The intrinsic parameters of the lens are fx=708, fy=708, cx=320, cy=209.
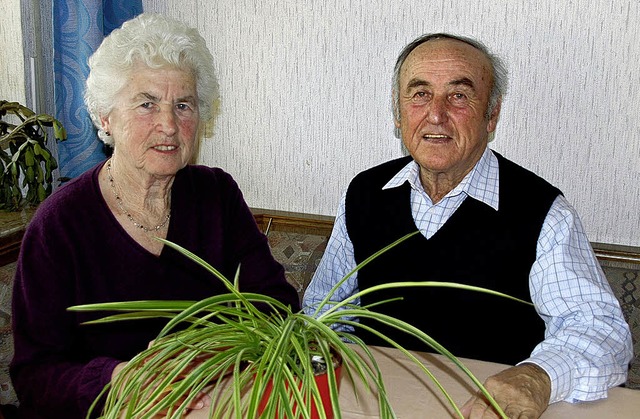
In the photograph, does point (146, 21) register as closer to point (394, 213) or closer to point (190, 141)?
point (190, 141)

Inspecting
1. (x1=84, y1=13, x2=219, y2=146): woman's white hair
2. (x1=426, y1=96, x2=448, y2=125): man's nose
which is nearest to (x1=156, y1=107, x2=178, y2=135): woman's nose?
(x1=84, y1=13, x2=219, y2=146): woman's white hair

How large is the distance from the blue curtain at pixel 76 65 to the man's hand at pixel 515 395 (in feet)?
5.60

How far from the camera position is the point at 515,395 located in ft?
3.85

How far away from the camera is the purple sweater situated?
4.79 feet

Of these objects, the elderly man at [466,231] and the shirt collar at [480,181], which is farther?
the shirt collar at [480,181]

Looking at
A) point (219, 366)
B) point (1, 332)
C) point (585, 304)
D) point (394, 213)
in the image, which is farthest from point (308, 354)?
point (1, 332)

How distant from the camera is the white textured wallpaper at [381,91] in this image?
217 cm

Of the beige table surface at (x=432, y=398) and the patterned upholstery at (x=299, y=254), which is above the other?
the beige table surface at (x=432, y=398)

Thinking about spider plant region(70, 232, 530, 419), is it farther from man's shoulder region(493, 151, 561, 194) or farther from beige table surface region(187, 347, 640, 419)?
man's shoulder region(493, 151, 561, 194)

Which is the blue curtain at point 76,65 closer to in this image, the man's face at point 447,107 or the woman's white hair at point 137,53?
the woman's white hair at point 137,53

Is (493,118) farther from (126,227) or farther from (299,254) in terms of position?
(126,227)

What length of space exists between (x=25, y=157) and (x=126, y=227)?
0.66 meters

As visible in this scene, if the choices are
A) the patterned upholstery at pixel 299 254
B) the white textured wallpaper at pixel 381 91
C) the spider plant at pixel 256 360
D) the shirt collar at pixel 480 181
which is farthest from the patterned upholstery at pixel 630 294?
the spider plant at pixel 256 360

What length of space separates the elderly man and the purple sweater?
0.86 feet
